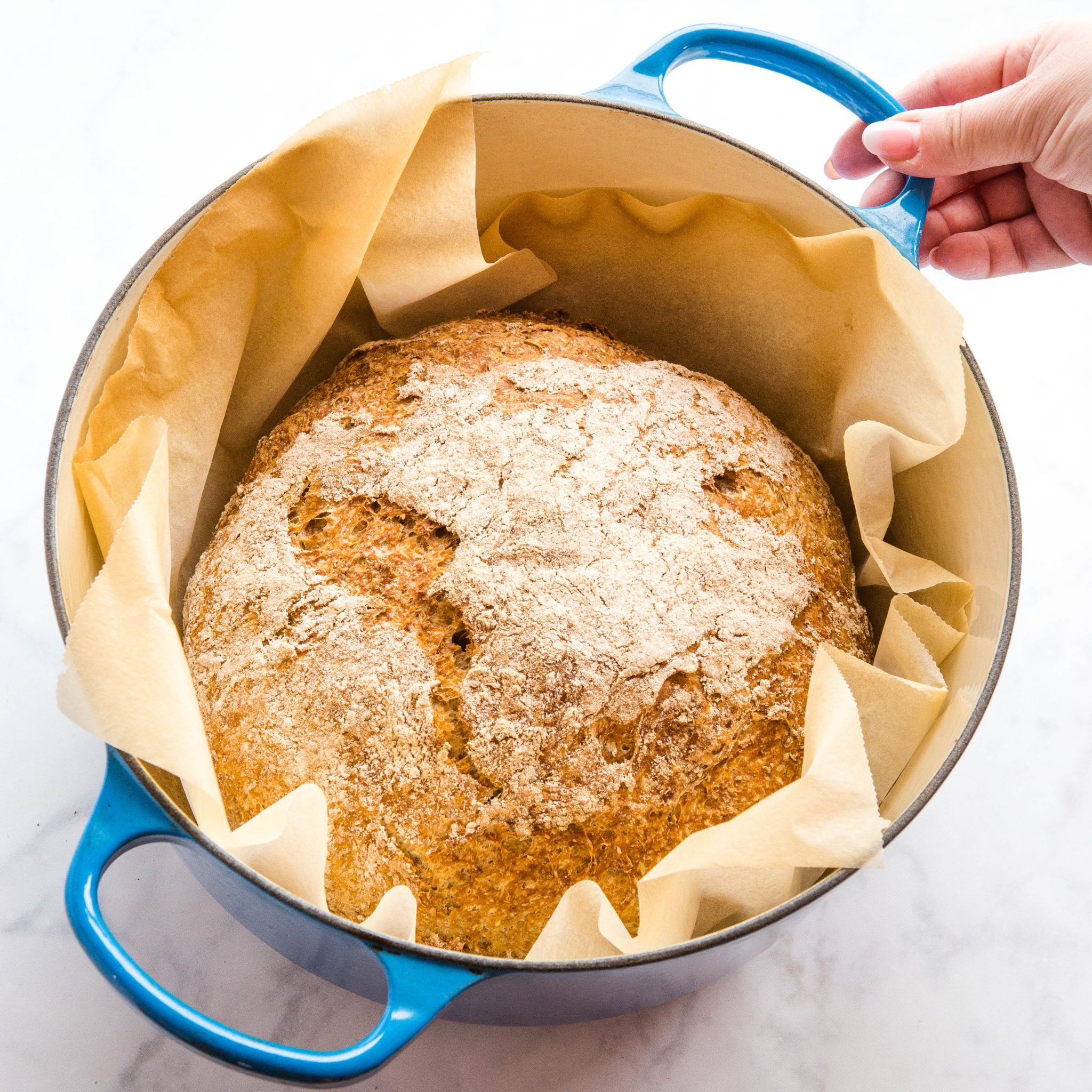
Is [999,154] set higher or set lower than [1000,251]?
higher

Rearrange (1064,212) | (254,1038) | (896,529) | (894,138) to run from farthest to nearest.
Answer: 1. (1064,212)
2. (896,529)
3. (894,138)
4. (254,1038)

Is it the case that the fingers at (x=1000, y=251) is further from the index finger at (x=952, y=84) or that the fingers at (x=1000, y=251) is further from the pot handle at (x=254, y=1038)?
the pot handle at (x=254, y=1038)

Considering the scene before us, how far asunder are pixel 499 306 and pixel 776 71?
13.3 inches

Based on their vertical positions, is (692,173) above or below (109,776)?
above

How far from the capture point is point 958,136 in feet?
3.03

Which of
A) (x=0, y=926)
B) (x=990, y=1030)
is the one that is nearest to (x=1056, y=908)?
(x=990, y=1030)

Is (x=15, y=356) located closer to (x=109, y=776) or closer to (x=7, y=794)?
(x=7, y=794)

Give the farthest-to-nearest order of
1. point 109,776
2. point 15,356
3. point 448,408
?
point 15,356 → point 448,408 → point 109,776

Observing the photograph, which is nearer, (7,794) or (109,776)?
(109,776)

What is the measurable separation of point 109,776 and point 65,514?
0.21 metres

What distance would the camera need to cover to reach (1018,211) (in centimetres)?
121

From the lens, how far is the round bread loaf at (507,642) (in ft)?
2.59

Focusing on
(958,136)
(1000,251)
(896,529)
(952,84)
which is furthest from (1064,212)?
(896,529)

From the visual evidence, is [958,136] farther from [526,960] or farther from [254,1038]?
[254,1038]
